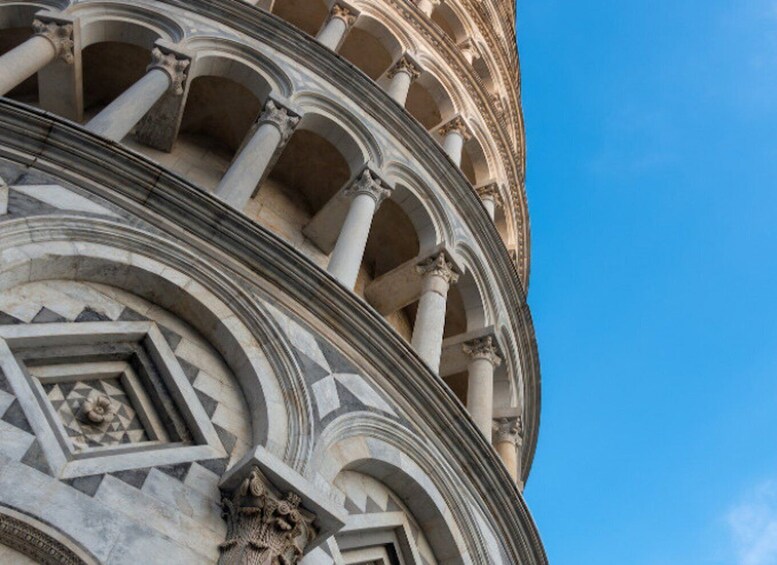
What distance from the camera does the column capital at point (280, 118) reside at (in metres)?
12.2

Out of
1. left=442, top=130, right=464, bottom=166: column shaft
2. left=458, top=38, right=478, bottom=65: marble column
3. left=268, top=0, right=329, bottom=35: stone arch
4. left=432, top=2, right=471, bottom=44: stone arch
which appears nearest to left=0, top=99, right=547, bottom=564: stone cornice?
left=442, top=130, right=464, bottom=166: column shaft

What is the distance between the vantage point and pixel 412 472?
898 cm

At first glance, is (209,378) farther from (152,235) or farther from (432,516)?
(432,516)

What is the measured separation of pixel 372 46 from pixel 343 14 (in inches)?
63.4

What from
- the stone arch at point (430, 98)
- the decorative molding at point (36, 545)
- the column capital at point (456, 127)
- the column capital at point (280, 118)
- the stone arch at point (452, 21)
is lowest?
the decorative molding at point (36, 545)

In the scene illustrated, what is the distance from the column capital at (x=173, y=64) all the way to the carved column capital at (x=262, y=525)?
6.73 meters

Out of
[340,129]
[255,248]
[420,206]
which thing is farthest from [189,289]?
[420,206]

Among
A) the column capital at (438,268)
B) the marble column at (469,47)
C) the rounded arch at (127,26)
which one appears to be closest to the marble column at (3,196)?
the rounded arch at (127,26)

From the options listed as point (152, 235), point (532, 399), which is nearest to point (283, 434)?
point (152, 235)

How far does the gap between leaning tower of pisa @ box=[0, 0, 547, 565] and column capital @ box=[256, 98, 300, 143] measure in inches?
1.1

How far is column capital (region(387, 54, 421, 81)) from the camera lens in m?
17.4

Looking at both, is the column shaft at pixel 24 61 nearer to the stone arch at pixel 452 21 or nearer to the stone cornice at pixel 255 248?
the stone cornice at pixel 255 248

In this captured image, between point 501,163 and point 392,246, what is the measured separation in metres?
5.11

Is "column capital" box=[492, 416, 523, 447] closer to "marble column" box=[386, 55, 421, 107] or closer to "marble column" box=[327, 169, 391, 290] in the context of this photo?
"marble column" box=[327, 169, 391, 290]
